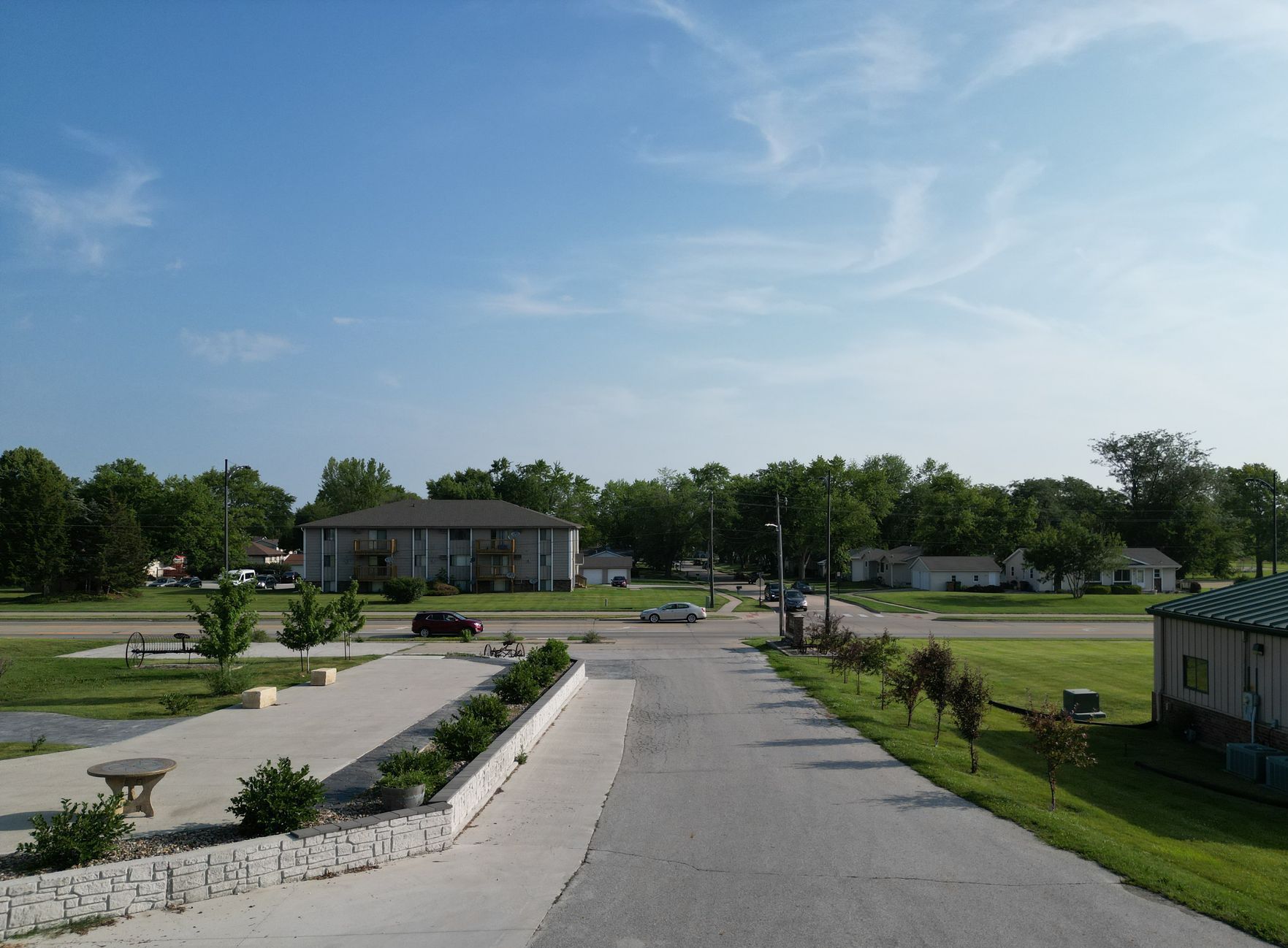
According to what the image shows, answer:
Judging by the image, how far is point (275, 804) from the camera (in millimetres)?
10117

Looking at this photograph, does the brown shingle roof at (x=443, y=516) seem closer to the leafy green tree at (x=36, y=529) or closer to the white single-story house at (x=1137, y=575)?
the leafy green tree at (x=36, y=529)

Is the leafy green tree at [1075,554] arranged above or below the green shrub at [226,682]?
above

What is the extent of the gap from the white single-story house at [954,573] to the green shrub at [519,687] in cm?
7432

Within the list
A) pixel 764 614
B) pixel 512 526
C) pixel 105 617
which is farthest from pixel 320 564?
pixel 764 614

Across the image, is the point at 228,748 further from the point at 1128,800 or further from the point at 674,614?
the point at 674,614

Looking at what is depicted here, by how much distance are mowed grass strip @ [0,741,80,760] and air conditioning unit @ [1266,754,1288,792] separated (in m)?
24.4

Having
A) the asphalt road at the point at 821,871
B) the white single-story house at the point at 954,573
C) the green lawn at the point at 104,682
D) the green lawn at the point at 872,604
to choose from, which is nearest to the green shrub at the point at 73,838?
the asphalt road at the point at 821,871

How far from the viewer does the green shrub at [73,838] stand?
29.6 feet

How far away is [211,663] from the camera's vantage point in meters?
30.8

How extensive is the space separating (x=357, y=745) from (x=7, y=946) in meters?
9.04

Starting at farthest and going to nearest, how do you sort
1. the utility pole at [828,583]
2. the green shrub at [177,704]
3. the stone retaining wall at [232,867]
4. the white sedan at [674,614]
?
the white sedan at [674,614] < the utility pole at [828,583] < the green shrub at [177,704] < the stone retaining wall at [232,867]

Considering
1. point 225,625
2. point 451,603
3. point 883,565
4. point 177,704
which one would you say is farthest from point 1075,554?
point 177,704

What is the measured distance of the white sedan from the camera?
171ft

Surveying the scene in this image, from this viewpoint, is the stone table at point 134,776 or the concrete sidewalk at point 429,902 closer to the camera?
the concrete sidewalk at point 429,902
